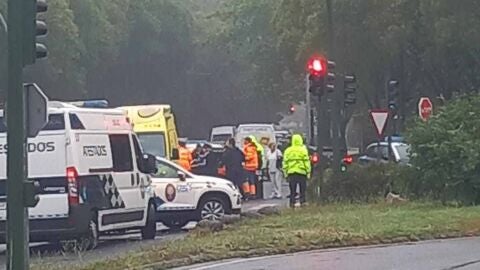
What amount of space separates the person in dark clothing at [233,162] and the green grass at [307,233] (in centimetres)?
736

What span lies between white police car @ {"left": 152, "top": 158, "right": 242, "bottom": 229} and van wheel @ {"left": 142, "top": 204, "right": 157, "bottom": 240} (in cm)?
111

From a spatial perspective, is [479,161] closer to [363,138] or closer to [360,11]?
[360,11]

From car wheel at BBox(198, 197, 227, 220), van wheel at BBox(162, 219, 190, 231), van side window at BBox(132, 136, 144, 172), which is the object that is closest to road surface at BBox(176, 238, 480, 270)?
van side window at BBox(132, 136, 144, 172)

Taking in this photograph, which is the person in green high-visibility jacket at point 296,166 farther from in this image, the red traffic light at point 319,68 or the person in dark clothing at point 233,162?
the person in dark clothing at point 233,162

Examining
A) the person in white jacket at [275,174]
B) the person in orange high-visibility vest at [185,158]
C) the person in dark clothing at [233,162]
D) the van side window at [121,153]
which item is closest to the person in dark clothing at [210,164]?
the person in orange high-visibility vest at [185,158]

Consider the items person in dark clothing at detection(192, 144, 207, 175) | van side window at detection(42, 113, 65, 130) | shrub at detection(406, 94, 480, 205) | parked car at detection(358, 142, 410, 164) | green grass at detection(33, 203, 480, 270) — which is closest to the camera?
green grass at detection(33, 203, 480, 270)

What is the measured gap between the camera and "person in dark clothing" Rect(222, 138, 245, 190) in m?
30.1

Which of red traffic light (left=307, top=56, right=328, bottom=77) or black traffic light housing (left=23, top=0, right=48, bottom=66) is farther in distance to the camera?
red traffic light (left=307, top=56, right=328, bottom=77)

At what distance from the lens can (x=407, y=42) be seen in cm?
4878

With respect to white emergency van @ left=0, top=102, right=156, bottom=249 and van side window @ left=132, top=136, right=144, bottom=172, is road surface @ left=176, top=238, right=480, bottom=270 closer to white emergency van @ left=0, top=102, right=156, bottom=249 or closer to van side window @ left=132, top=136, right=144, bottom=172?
Result: white emergency van @ left=0, top=102, right=156, bottom=249

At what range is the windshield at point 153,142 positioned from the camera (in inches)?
1226

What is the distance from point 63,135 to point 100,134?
90 cm

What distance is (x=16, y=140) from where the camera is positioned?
1266 centimetres

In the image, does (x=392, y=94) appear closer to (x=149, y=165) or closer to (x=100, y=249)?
(x=149, y=165)
